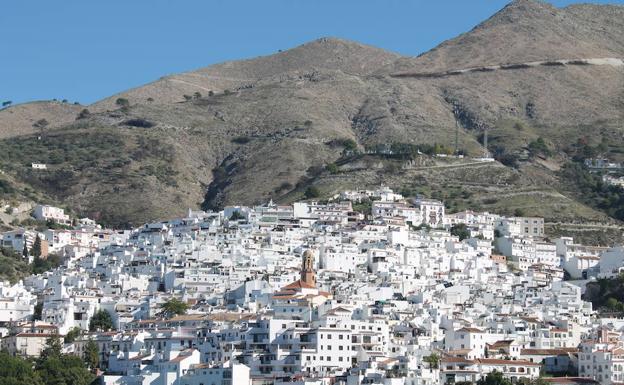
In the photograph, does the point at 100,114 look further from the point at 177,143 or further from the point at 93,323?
the point at 93,323

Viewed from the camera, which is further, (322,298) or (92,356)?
(322,298)

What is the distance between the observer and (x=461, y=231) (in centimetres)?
10744

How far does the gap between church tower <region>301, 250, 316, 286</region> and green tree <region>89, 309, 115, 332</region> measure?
31.2 ft

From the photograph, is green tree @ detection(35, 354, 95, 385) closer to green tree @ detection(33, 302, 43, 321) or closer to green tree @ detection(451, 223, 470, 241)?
green tree @ detection(33, 302, 43, 321)

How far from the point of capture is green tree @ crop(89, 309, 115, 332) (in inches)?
3209

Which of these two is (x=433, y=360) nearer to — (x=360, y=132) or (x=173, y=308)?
(x=173, y=308)

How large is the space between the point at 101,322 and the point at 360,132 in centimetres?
7310

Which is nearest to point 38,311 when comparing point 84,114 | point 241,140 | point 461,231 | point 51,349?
point 51,349

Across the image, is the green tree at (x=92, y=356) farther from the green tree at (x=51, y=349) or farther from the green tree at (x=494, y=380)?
the green tree at (x=494, y=380)

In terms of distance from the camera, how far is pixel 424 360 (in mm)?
69938

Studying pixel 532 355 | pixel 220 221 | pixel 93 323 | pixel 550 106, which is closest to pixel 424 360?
pixel 532 355

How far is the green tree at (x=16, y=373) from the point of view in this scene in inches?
2778

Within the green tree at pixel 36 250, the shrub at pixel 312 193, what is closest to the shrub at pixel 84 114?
the shrub at pixel 312 193

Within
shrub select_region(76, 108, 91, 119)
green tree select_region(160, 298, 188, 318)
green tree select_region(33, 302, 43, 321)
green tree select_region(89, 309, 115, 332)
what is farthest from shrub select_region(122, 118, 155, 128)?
green tree select_region(160, 298, 188, 318)
